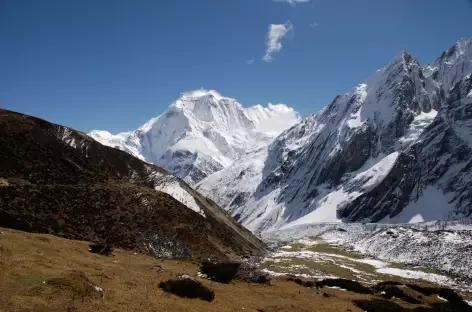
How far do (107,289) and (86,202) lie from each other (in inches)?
1813

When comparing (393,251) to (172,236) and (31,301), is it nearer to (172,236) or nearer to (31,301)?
(172,236)

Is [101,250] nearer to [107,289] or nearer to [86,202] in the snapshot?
[107,289]

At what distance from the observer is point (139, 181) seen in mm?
108562

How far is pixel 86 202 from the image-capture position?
7538 cm

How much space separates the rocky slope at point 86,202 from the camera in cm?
6475

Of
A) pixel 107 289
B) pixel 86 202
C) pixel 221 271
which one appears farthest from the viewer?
pixel 86 202

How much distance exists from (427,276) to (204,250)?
58.3m

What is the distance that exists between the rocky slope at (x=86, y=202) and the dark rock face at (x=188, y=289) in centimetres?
3101

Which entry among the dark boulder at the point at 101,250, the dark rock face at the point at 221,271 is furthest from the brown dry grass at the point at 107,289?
Answer: the dark rock face at the point at 221,271

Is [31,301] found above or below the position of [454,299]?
below

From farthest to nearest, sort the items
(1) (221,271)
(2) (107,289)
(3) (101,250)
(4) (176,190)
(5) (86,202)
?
(4) (176,190) → (5) (86,202) → (3) (101,250) → (1) (221,271) → (2) (107,289)

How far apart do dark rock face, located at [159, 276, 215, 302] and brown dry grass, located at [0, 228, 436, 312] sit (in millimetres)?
758

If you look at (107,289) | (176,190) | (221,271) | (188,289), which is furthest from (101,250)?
(176,190)

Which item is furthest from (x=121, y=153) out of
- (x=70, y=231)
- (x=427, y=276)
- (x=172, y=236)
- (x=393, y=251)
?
(x=393, y=251)
